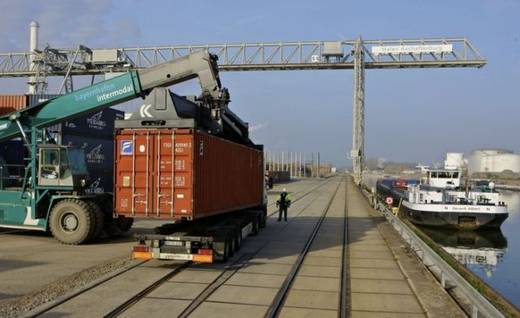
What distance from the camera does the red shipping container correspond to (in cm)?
2816

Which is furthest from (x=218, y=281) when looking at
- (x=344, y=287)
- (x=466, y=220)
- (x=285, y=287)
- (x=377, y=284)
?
(x=466, y=220)

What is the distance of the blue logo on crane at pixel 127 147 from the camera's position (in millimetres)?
13195

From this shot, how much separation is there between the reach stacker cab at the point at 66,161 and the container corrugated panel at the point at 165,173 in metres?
3.12

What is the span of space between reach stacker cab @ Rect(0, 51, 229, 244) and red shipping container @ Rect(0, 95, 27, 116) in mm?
10862

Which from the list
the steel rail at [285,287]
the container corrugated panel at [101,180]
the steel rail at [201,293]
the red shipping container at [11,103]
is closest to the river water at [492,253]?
the steel rail at [285,287]

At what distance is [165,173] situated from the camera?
42.3 feet

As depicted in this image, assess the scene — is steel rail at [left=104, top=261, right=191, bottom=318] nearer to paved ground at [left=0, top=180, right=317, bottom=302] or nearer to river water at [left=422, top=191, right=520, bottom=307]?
paved ground at [left=0, top=180, right=317, bottom=302]

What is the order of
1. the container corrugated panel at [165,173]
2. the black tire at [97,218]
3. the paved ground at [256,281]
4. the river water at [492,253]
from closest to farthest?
1. the paved ground at [256,281]
2. the container corrugated panel at [165,173]
3. the black tire at [97,218]
4. the river water at [492,253]

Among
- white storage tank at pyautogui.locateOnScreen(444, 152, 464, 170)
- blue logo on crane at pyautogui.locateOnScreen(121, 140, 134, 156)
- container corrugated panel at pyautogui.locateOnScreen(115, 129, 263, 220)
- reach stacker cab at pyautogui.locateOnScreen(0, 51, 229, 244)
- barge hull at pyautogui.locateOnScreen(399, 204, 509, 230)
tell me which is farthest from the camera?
white storage tank at pyautogui.locateOnScreen(444, 152, 464, 170)

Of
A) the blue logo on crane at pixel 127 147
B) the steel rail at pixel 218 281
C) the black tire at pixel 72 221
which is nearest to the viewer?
the steel rail at pixel 218 281

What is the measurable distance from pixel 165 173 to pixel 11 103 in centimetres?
1912

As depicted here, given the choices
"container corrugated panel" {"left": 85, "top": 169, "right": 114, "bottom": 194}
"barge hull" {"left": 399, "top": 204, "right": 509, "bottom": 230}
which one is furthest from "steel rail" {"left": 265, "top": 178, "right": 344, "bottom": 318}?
"barge hull" {"left": 399, "top": 204, "right": 509, "bottom": 230}

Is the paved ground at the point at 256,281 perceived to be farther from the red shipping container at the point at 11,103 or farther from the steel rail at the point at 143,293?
the red shipping container at the point at 11,103

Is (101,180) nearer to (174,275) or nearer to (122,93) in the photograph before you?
(122,93)
